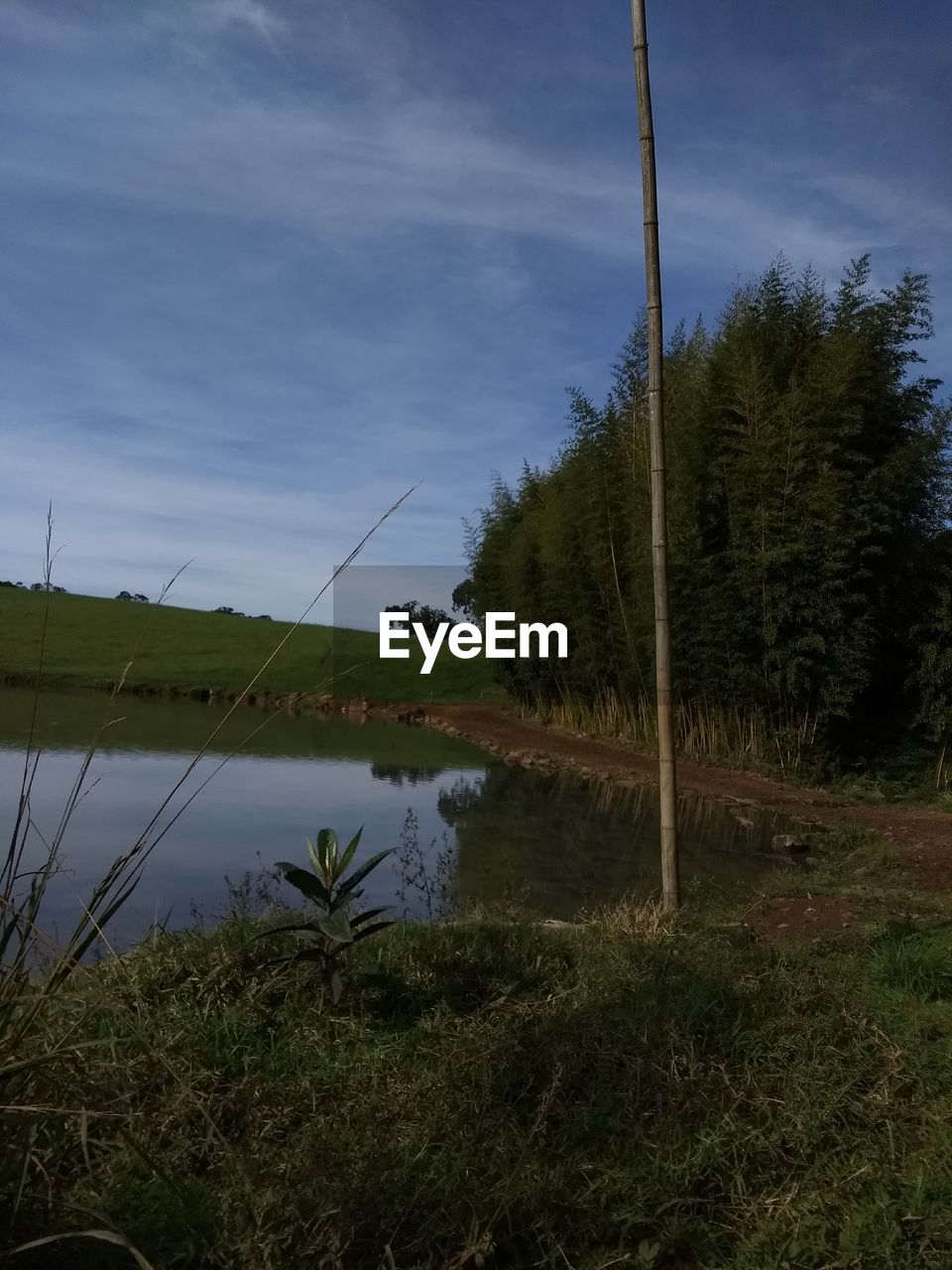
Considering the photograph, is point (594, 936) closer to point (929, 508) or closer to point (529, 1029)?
point (529, 1029)

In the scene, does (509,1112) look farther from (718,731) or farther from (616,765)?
(616,765)

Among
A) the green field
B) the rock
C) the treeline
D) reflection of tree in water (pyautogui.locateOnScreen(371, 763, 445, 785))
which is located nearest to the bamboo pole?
the rock

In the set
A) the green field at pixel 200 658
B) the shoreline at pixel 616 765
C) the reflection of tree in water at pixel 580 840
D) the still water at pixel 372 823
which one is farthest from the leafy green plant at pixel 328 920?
the green field at pixel 200 658

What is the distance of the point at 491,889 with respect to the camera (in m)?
5.08

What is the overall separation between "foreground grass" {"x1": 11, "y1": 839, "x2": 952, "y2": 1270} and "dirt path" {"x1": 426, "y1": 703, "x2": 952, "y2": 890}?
3010 mm

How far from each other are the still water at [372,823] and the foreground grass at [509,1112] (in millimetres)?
605

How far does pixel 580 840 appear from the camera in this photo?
270 inches

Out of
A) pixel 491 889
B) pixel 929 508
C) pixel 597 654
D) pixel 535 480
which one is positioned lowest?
pixel 491 889

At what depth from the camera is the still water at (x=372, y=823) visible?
497cm

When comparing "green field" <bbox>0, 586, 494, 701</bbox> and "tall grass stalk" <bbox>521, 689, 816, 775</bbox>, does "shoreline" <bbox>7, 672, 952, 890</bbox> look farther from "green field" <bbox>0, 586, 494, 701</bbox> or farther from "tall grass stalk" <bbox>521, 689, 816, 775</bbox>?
"green field" <bbox>0, 586, 494, 701</bbox>

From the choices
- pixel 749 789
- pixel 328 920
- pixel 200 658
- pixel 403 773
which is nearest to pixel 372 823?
pixel 749 789

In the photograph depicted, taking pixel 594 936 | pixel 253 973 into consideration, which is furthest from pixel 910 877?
pixel 253 973

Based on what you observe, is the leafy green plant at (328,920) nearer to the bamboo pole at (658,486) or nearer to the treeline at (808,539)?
the bamboo pole at (658,486)

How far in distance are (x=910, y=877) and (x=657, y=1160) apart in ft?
12.6
